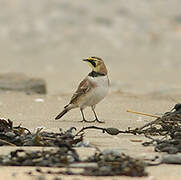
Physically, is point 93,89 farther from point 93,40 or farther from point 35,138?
point 93,40

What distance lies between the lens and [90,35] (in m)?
23.2

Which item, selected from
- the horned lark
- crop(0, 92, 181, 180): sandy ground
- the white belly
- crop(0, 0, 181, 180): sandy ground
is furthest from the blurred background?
the white belly

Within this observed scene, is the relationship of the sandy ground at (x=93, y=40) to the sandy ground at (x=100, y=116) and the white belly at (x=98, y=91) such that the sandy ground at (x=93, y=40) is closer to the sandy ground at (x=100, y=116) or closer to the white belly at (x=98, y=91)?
the sandy ground at (x=100, y=116)

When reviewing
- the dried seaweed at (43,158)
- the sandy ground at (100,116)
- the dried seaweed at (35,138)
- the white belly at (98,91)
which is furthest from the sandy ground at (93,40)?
the dried seaweed at (43,158)

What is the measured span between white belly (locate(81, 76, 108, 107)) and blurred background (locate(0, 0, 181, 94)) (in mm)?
10844

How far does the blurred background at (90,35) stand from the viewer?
2098 cm

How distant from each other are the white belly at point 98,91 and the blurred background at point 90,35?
10844 mm

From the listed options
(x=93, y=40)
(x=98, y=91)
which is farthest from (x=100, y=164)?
(x=93, y=40)

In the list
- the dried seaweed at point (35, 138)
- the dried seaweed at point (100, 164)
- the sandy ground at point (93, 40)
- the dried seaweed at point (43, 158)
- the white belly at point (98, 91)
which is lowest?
the dried seaweed at point (100, 164)

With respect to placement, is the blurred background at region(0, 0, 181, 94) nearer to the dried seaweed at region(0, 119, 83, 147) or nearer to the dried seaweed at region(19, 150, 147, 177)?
the dried seaweed at region(0, 119, 83, 147)

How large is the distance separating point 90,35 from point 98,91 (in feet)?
48.1

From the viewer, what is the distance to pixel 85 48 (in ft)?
73.5

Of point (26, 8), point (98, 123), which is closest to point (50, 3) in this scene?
point (26, 8)

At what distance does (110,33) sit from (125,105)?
1358 centimetres
